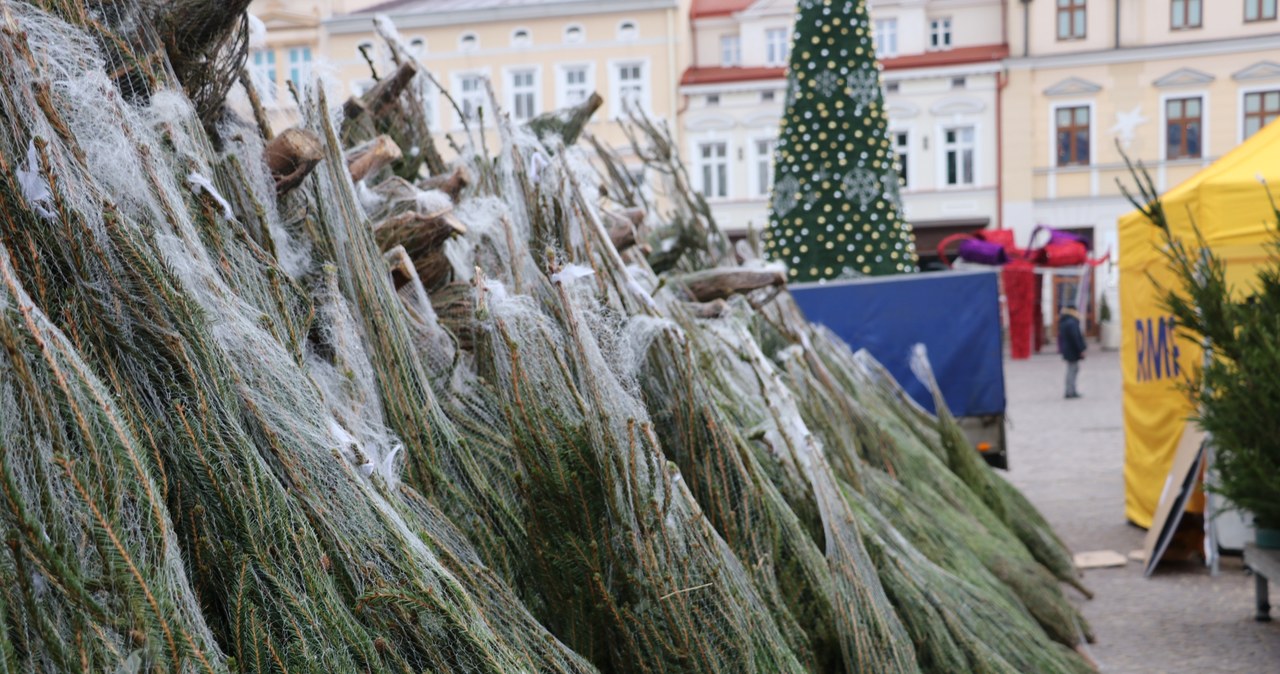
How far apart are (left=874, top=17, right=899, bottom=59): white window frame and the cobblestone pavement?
19248 mm

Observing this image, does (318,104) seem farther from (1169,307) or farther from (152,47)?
(1169,307)

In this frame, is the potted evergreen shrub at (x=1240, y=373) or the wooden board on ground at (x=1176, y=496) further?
the wooden board on ground at (x=1176, y=496)

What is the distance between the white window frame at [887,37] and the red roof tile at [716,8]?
143 inches

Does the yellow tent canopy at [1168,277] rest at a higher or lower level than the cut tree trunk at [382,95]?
lower

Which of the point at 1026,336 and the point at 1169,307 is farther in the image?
the point at 1026,336

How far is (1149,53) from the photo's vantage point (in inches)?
1194

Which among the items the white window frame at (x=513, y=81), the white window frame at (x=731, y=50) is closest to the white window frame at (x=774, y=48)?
the white window frame at (x=731, y=50)

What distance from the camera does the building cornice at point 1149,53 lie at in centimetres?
2956

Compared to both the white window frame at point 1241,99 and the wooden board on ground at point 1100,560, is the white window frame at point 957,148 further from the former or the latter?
the wooden board on ground at point 1100,560

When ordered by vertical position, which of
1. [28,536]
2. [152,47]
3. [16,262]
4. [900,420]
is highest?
[152,47]

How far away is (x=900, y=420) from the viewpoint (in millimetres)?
6605

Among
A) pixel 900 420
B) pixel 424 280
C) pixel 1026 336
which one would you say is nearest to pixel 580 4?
pixel 1026 336

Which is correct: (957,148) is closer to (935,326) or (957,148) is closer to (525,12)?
(525,12)

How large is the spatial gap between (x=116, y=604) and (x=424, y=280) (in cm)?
178
